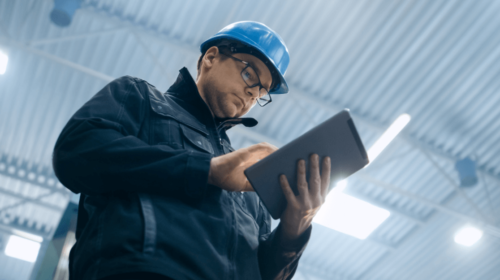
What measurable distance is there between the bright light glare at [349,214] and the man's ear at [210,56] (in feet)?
17.4

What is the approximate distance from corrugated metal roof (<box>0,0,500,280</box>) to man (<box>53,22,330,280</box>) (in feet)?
16.3

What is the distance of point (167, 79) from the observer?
6.93 meters

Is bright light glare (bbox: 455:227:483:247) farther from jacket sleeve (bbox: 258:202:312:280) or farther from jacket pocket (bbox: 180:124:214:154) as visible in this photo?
jacket pocket (bbox: 180:124:214:154)

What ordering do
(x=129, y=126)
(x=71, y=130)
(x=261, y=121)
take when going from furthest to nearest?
(x=261, y=121) → (x=129, y=126) → (x=71, y=130)

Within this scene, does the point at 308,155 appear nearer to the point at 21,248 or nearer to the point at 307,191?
the point at 307,191

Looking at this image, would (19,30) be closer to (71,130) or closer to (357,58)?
(357,58)

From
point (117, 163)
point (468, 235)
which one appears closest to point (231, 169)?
point (117, 163)

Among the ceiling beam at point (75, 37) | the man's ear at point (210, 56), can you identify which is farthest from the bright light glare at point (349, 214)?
the man's ear at point (210, 56)

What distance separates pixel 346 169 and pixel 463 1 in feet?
17.5

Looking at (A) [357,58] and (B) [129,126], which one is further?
(A) [357,58]

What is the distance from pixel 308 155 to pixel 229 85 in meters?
0.61

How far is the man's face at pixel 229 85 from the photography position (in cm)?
174

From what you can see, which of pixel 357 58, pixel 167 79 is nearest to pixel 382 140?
pixel 357 58

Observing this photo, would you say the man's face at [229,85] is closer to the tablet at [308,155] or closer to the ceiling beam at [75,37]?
the tablet at [308,155]
